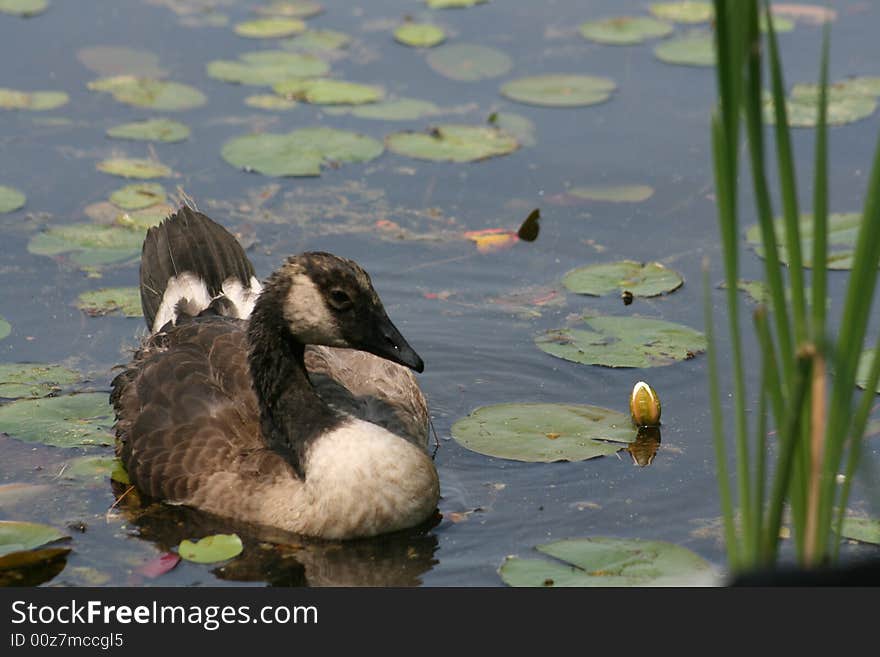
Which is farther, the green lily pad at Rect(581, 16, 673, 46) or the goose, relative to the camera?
the green lily pad at Rect(581, 16, 673, 46)

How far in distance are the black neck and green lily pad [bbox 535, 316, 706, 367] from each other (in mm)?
2010

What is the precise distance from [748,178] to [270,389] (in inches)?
201

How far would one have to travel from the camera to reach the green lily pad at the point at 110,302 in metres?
9.22

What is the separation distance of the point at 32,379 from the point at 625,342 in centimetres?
352

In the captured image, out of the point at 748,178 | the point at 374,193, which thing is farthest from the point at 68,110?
the point at 748,178

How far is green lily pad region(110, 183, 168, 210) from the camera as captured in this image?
1031 centimetres

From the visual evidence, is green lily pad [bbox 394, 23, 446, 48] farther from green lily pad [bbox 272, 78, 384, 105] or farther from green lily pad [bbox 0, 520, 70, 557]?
green lily pad [bbox 0, 520, 70, 557]

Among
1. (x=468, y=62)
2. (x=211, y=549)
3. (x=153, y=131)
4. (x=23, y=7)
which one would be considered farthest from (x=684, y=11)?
(x=211, y=549)

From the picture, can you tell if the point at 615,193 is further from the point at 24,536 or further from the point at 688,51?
the point at 24,536

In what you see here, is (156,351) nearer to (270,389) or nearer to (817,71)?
(270,389)

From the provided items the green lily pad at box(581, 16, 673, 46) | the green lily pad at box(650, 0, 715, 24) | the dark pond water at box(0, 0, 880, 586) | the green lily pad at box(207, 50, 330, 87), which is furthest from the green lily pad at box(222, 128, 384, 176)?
the green lily pad at box(650, 0, 715, 24)

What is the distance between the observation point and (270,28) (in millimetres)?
13328

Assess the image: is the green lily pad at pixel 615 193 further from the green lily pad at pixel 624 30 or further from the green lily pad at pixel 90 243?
the green lily pad at pixel 90 243

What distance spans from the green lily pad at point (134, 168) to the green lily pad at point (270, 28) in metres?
2.62
